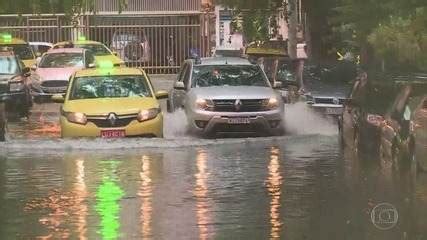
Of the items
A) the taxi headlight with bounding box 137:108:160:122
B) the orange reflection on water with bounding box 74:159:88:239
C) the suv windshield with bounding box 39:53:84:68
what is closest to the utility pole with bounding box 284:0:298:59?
the suv windshield with bounding box 39:53:84:68

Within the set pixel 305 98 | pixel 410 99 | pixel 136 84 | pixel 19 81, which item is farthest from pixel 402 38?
pixel 19 81

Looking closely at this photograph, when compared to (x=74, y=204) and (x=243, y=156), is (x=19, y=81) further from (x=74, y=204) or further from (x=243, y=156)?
(x=74, y=204)

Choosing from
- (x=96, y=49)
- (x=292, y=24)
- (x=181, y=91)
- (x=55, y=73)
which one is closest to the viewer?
(x=181, y=91)

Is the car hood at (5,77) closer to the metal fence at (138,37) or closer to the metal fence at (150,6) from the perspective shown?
the metal fence at (138,37)

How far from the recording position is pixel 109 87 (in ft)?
61.2

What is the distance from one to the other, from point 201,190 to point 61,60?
19799 mm

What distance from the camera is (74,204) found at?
37.5 feet

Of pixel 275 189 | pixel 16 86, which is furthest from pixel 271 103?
pixel 16 86

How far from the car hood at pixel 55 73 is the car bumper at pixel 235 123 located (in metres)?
11.6

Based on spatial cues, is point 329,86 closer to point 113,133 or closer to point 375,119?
point 113,133

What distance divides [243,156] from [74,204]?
5090 mm

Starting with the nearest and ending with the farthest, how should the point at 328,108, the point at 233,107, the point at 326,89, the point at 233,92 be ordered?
the point at 233,107 → the point at 233,92 → the point at 328,108 → the point at 326,89

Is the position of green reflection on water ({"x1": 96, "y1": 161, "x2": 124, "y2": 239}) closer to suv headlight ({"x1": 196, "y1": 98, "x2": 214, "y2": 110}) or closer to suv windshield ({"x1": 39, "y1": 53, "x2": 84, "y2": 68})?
suv headlight ({"x1": 196, "y1": 98, "x2": 214, "y2": 110})

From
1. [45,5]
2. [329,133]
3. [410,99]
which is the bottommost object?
[329,133]
